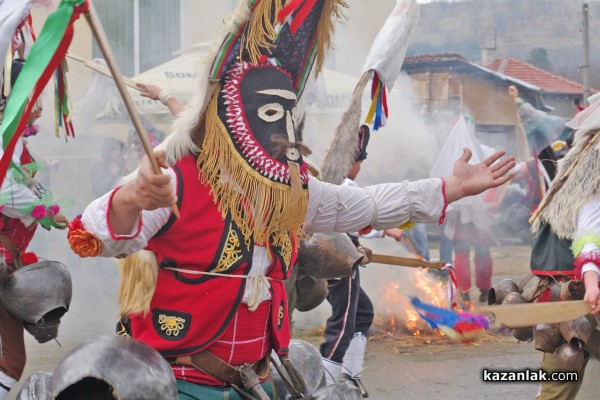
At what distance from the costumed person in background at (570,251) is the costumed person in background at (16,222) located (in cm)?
249

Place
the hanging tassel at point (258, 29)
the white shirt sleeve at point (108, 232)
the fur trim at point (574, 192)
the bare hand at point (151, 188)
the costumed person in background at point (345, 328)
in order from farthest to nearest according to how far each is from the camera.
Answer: the costumed person in background at point (345, 328) → the fur trim at point (574, 192) → the hanging tassel at point (258, 29) → the white shirt sleeve at point (108, 232) → the bare hand at point (151, 188)

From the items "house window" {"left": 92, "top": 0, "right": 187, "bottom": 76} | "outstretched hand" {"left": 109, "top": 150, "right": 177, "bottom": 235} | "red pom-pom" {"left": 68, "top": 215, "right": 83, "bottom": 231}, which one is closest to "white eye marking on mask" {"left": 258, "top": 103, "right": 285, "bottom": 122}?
"outstretched hand" {"left": 109, "top": 150, "right": 177, "bottom": 235}

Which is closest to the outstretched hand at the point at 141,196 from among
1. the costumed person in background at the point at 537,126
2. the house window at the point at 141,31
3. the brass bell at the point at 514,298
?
the brass bell at the point at 514,298

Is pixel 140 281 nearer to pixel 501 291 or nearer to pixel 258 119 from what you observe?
pixel 258 119

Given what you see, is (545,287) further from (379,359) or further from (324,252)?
(379,359)

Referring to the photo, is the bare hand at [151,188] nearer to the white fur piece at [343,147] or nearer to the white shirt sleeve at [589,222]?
the white shirt sleeve at [589,222]

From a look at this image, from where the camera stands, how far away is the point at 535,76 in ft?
79.3

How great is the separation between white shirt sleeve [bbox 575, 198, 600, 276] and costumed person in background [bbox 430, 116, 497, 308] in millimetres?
5330

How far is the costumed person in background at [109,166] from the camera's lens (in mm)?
10203

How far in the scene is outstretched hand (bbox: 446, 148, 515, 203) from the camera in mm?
3426

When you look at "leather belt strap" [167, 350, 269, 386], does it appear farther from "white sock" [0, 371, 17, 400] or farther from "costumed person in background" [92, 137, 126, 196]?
"costumed person in background" [92, 137, 126, 196]

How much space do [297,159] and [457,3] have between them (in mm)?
20560

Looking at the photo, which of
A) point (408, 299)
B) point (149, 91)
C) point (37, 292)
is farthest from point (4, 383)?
point (408, 299)

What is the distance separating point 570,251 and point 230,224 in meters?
2.29
